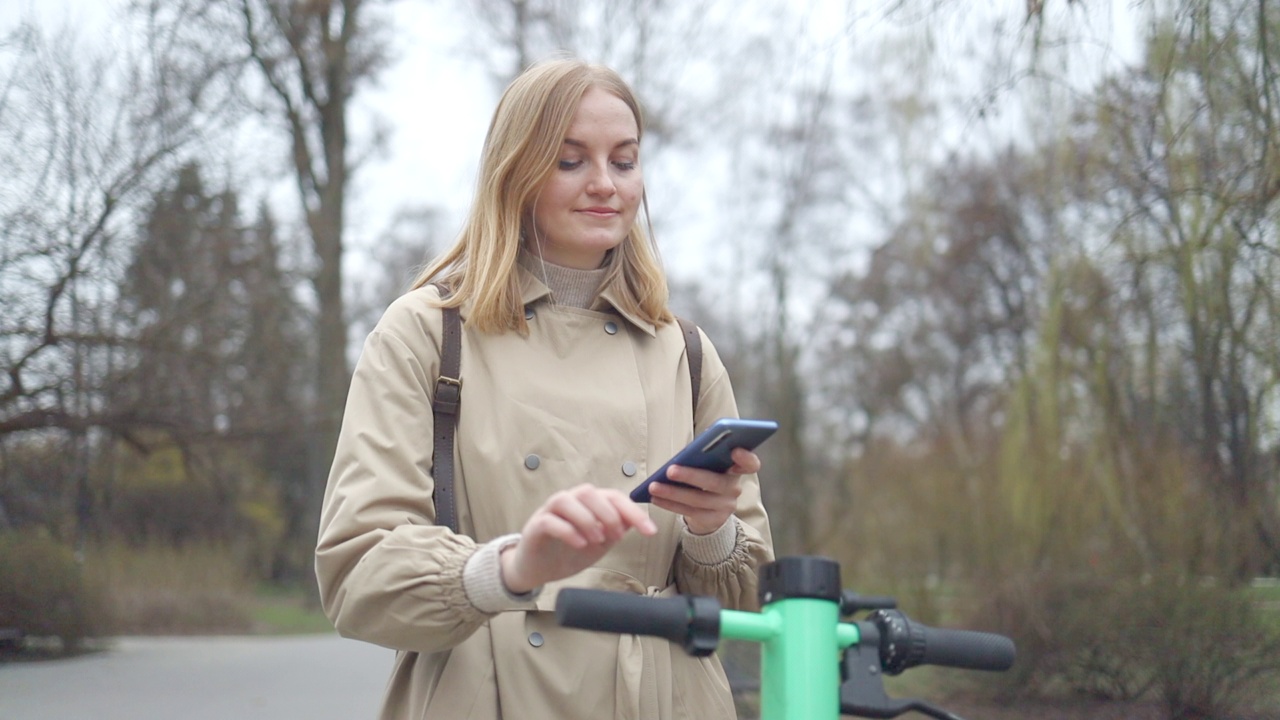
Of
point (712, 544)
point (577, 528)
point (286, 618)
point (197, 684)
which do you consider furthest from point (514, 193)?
point (286, 618)

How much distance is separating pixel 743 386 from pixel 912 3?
2408 cm

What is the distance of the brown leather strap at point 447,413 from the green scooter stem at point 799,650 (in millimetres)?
634

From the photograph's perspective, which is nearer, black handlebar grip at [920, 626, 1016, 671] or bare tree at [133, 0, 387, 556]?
black handlebar grip at [920, 626, 1016, 671]

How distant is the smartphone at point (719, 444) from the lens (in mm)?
1348

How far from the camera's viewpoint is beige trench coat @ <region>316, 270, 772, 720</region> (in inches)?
62.9

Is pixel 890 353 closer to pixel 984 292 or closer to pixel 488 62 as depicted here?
pixel 984 292

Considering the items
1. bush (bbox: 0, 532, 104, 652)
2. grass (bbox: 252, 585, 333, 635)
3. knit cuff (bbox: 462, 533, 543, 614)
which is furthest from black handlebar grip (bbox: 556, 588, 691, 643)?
grass (bbox: 252, 585, 333, 635)

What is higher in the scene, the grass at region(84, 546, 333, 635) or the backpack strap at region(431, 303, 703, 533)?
the backpack strap at region(431, 303, 703, 533)

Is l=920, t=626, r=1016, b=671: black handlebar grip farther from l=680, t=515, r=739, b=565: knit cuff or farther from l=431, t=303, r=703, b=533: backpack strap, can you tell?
l=431, t=303, r=703, b=533: backpack strap

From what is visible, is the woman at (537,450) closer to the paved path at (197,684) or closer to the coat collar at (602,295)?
the coat collar at (602,295)

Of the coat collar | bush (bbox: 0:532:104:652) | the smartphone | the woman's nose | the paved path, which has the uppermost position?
the woman's nose

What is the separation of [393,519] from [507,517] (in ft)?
0.68

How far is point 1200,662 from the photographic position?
19.5 feet

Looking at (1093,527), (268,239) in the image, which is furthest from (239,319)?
(1093,527)
